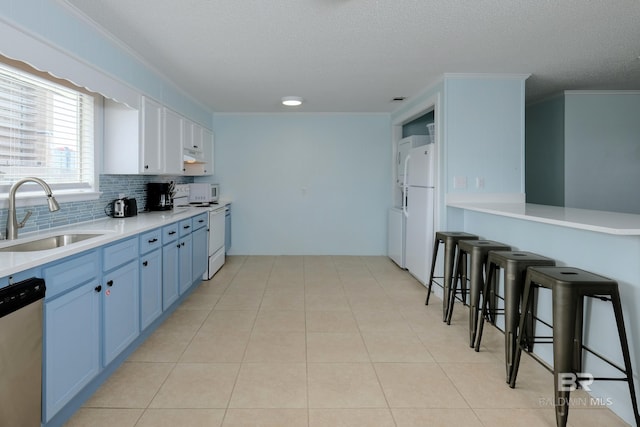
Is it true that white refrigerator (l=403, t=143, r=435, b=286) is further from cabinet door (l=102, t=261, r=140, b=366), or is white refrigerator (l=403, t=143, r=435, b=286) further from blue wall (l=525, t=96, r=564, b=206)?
cabinet door (l=102, t=261, r=140, b=366)

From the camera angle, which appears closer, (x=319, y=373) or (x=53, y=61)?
(x=53, y=61)

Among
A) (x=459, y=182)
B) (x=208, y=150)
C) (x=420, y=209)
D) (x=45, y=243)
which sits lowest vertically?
(x=45, y=243)

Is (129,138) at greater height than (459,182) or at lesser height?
greater

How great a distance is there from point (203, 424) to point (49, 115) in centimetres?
239

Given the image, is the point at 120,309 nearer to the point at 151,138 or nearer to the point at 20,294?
the point at 20,294

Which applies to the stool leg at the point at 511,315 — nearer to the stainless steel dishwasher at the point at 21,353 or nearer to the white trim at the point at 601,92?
the stainless steel dishwasher at the point at 21,353

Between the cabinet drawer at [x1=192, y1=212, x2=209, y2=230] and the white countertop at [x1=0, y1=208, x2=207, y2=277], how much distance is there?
0.17 meters

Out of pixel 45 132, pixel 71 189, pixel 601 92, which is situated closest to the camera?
pixel 45 132

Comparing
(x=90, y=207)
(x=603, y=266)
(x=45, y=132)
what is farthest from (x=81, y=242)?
(x=603, y=266)

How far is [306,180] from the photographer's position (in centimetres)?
648

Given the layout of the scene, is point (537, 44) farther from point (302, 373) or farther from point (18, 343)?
point (18, 343)

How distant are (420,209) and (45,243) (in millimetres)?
3598

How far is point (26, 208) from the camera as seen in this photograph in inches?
99.4

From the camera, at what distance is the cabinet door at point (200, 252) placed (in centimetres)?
430
